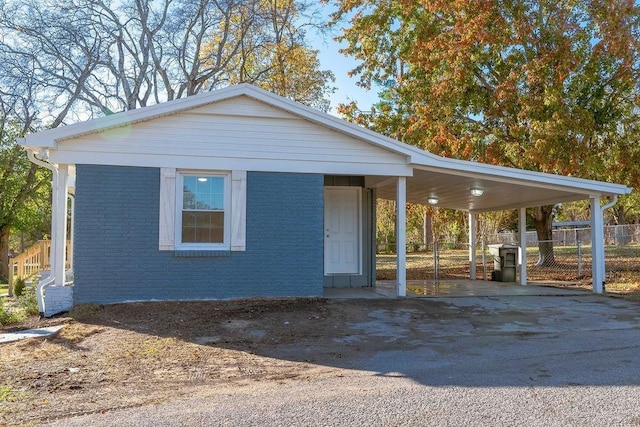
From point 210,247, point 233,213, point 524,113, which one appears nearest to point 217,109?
point 233,213

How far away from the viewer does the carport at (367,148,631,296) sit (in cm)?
992

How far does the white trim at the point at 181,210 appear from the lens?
8852mm

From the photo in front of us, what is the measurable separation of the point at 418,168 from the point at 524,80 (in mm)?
7932

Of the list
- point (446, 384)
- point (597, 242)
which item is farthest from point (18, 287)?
point (597, 242)

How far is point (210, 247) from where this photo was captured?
9.00 metres

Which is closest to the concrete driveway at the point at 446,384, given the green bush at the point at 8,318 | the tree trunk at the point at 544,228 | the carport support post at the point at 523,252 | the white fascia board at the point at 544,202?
the white fascia board at the point at 544,202

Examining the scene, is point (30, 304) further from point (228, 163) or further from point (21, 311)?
point (228, 163)

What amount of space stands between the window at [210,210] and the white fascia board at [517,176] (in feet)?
11.6

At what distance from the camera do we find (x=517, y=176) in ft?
33.3

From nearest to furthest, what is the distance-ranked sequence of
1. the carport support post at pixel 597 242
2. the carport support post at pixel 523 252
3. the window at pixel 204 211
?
the window at pixel 204 211 → the carport support post at pixel 597 242 → the carport support post at pixel 523 252

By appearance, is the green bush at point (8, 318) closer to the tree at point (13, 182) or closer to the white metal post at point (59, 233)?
the white metal post at point (59, 233)

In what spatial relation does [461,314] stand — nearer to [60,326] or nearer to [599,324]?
[599,324]

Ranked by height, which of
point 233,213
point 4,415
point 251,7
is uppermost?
point 251,7

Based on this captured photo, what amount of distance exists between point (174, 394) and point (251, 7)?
68.3 ft
